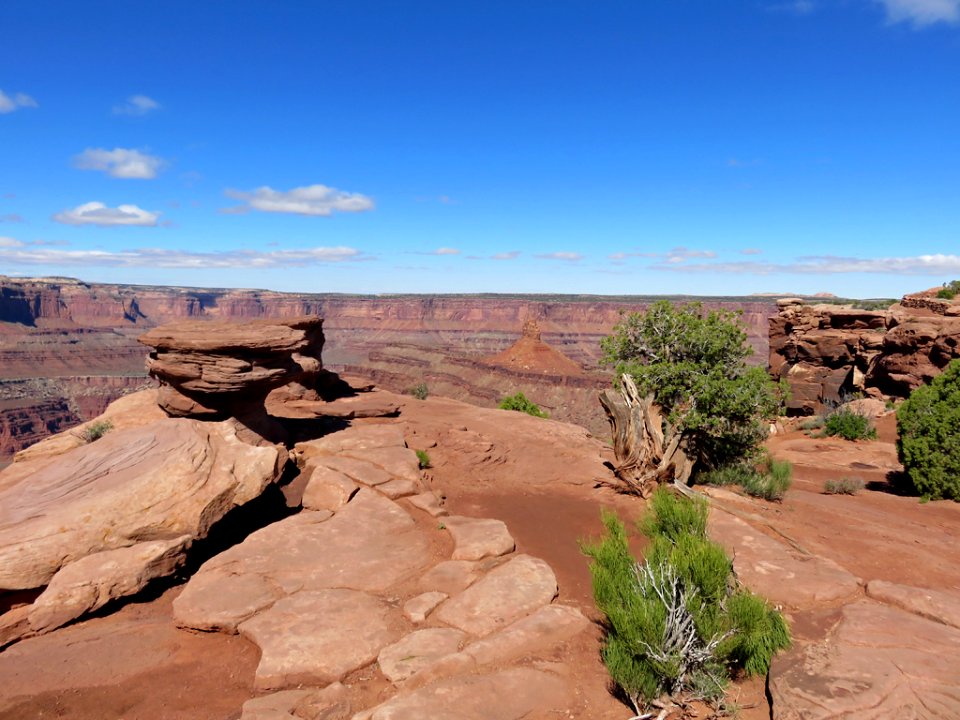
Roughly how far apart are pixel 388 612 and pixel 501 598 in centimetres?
135

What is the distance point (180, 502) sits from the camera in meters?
8.05

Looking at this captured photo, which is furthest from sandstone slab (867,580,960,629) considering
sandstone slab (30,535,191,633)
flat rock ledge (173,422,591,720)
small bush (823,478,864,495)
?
sandstone slab (30,535,191,633)

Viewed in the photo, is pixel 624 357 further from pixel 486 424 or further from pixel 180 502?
pixel 180 502

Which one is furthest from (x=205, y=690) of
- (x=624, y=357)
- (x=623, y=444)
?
(x=624, y=357)

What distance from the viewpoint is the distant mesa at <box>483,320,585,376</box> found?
2916 inches

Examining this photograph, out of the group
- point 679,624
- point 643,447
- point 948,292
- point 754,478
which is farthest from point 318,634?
point 948,292

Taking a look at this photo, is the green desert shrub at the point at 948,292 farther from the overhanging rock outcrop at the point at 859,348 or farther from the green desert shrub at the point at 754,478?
the green desert shrub at the point at 754,478

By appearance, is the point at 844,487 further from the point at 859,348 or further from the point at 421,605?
the point at 859,348

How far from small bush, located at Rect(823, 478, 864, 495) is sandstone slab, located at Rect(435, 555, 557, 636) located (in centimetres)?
902

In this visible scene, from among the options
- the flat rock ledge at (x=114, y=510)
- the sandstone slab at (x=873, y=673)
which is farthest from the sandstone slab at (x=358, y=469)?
the sandstone slab at (x=873, y=673)

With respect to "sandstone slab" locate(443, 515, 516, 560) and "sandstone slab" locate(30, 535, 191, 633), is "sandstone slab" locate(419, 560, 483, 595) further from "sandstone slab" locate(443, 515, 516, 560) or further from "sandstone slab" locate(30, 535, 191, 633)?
"sandstone slab" locate(30, 535, 191, 633)

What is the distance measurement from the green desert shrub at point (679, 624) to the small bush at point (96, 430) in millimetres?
11651

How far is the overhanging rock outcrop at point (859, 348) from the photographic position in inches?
803

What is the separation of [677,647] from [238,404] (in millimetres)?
10247
